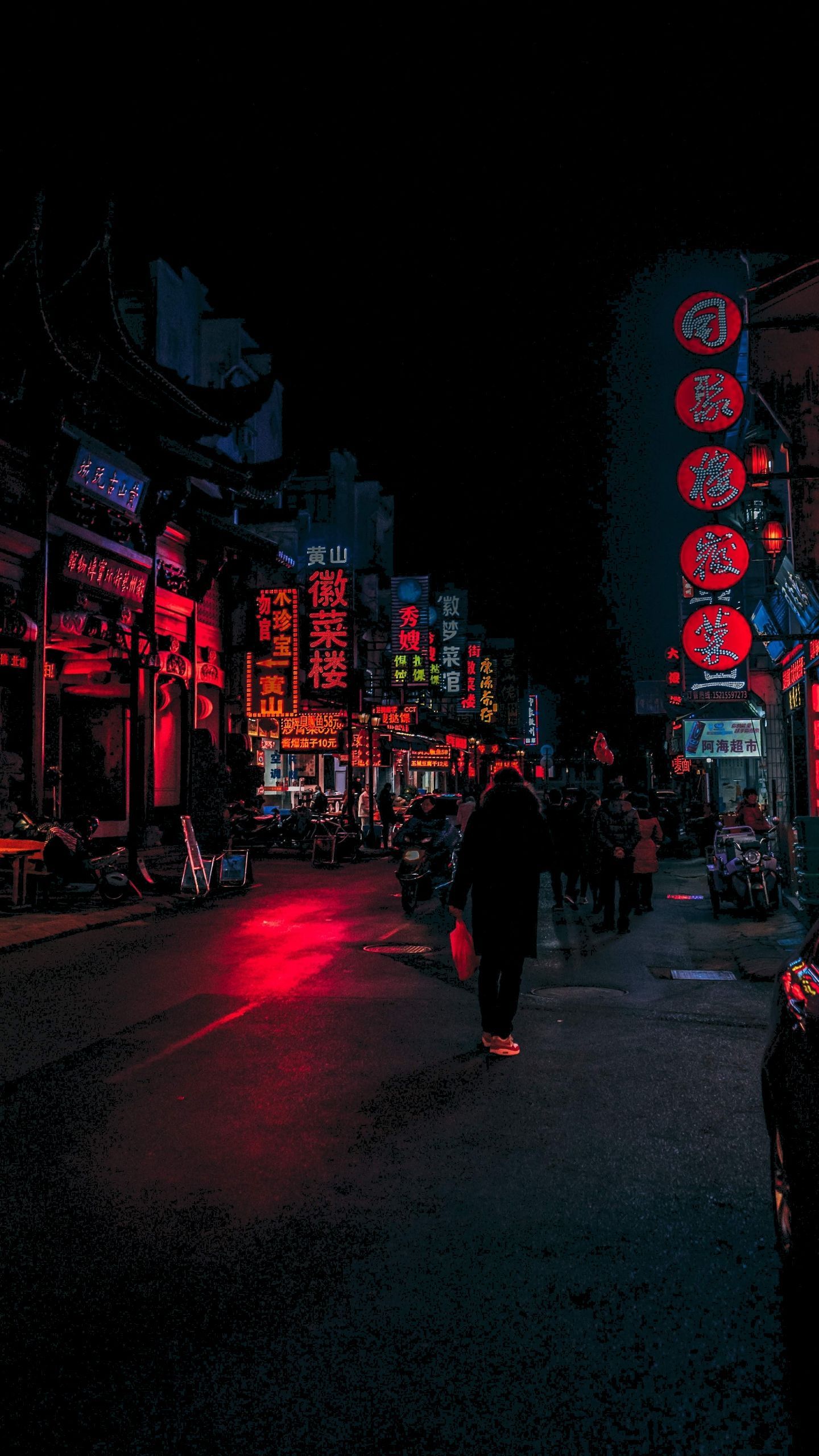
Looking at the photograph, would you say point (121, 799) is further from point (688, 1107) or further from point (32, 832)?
point (688, 1107)

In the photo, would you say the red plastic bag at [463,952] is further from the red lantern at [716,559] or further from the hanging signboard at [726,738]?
the hanging signboard at [726,738]

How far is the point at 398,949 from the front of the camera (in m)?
12.1

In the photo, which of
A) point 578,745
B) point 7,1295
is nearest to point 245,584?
point 7,1295

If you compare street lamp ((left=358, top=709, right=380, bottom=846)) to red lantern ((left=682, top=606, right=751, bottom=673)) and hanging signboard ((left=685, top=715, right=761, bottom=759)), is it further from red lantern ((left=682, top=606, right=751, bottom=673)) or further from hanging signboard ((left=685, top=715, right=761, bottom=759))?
red lantern ((left=682, top=606, right=751, bottom=673))

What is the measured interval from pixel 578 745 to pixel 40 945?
362ft

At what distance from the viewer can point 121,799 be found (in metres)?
27.3

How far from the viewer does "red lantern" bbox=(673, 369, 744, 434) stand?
23234mm

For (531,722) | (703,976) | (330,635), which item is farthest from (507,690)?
(703,976)

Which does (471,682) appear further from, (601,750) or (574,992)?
(574,992)

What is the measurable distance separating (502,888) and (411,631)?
38.6 m

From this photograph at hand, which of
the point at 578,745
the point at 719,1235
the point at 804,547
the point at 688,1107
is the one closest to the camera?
the point at 719,1235

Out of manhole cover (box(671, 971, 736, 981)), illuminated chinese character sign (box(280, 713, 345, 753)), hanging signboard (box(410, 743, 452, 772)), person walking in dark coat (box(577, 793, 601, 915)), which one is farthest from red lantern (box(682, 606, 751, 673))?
hanging signboard (box(410, 743, 452, 772))

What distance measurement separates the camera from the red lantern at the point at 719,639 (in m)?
23.9

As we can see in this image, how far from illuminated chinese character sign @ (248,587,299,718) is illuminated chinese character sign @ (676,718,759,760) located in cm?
1263
